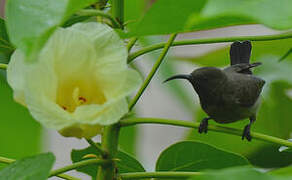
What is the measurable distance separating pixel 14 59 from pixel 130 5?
0.53 meters

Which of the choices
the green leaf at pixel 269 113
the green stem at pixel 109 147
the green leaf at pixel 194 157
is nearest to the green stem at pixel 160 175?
the green stem at pixel 109 147

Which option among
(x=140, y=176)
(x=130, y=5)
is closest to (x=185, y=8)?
(x=140, y=176)

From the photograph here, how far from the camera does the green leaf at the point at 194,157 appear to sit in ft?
2.82

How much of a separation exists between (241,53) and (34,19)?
2.39 ft

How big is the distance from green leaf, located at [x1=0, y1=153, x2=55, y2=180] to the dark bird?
1.62 feet

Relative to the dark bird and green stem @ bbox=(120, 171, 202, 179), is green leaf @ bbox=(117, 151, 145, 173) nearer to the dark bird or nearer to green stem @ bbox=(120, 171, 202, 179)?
green stem @ bbox=(120, 171, 202, 179)

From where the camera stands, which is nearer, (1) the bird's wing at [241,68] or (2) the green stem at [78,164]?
(2) the green stem at [78,164]

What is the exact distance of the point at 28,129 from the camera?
1.14 m

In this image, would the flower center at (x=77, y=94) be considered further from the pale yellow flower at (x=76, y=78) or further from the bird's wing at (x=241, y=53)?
the bird's wing at (x=241, y=53)

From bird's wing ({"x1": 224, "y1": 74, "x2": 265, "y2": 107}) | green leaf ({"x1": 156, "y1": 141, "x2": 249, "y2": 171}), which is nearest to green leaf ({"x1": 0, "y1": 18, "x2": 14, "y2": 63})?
green leaf ({"x1": 156, "y1": 141, "x2": 249, "y2": 171})

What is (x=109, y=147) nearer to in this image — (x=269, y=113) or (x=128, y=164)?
(x=128, y=164)

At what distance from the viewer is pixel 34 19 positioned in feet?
1.61

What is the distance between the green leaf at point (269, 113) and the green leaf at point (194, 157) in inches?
12.2

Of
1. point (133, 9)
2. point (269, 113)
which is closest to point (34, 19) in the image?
point (133, 9)
